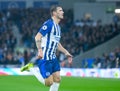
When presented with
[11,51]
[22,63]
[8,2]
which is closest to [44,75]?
[22,63]

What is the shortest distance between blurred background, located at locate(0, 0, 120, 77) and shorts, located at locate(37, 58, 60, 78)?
1686cm

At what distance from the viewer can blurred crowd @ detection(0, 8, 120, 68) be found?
32878 mm

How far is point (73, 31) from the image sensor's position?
35.2 metres

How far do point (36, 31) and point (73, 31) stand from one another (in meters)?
2.73

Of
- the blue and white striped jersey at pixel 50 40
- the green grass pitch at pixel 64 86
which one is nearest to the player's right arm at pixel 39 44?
the blue and white striped jersey at pixel 50 40

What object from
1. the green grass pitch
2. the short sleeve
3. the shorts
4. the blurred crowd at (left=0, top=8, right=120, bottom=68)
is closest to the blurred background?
the blurred crowd at (left=0, top=8, right=120, bottom=68)

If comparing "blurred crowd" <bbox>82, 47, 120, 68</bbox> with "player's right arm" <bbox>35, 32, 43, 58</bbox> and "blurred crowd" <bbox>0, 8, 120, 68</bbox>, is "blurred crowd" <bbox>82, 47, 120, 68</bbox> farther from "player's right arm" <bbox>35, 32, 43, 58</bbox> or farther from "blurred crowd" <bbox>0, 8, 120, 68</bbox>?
"player's right arm" <bbox>35, 32, 43, 58</bbox>

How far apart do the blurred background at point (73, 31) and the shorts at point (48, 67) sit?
55.3 feet

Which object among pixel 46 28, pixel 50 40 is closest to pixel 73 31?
pixel 50 40

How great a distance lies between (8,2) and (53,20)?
95.1ft

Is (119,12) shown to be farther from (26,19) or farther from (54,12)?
(54,12)

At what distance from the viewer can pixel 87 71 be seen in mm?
27969

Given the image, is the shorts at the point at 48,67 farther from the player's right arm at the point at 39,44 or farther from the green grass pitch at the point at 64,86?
the green grass pitch at the point at 64,86

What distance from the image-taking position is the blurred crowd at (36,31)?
32878mm
